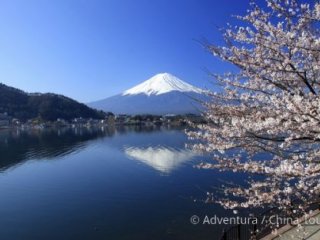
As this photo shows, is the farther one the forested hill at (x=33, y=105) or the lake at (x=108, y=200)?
the forested hill at (x=33, y=105)

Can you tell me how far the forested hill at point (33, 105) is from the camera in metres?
108

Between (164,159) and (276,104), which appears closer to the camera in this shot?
(276,104)

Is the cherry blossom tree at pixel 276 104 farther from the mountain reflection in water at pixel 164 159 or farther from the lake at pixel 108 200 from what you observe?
the mountain reflection in water at pixel 164 159

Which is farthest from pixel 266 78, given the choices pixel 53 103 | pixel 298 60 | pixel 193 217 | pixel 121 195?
pixel 53 103

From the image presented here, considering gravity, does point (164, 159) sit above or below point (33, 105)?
below

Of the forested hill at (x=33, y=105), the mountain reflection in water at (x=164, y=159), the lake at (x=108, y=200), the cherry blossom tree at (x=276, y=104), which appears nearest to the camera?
the cherry blossom tree at (x=276, y=104)

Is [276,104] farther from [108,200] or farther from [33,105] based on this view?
[33,105]

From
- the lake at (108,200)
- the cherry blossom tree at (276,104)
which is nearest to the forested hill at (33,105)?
the lake at (108,200)

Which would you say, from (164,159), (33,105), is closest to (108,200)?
(164,159)

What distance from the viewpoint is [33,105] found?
11212cm

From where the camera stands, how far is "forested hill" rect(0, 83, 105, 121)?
108m

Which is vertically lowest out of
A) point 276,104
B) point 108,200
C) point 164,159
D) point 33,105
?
point 108,200

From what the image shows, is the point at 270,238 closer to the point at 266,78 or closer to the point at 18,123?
the point at 266,78

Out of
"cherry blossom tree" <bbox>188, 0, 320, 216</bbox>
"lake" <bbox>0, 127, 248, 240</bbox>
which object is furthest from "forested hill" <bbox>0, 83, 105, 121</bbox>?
"cherry blossom tree" <bbox>188, 0, 320, 216</bbox>
